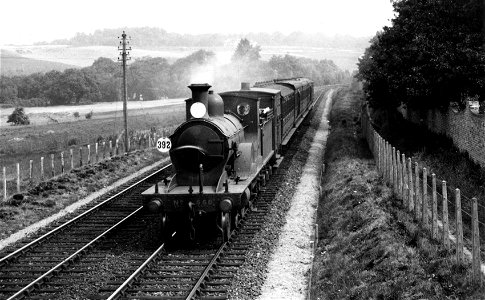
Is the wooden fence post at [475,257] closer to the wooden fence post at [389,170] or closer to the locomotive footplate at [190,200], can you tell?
the locomotive footplate at [190,200]

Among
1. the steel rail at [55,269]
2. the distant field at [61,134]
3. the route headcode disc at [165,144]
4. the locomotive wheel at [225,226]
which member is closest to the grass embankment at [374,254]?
the locomotive wheel at [225,226]

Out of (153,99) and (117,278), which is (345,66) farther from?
(117,278)

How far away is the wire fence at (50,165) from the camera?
22144mm

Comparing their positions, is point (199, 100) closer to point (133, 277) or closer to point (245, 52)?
point (133, 277)

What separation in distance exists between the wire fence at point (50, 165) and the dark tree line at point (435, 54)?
14656 mm

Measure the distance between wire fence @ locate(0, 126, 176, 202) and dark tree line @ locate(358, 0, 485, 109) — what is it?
48.1 feet

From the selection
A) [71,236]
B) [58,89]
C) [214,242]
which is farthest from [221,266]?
[58,89]

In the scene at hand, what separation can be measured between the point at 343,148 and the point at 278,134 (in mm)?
6918

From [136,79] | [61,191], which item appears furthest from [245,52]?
[61,191]

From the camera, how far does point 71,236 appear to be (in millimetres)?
15109

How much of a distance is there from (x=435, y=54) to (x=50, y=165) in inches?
745

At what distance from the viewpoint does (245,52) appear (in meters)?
98.1

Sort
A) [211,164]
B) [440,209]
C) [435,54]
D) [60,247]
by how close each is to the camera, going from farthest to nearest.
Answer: [435,54]
[440,209]
[211,164]
[60,247]

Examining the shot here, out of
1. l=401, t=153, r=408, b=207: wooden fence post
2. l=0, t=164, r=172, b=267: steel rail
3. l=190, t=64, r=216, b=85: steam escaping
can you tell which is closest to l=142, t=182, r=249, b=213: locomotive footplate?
l=0, t=164, r=172, b=267: steel rail
